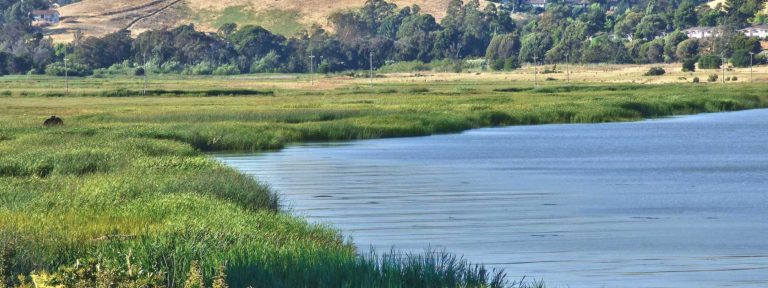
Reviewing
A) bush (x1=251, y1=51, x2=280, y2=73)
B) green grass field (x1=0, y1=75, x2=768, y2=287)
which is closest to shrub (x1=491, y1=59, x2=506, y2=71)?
bush (x1=251, y1=51, x2=280, y2=73)

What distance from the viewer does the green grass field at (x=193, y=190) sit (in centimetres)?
1767

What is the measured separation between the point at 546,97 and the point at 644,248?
73615 mm

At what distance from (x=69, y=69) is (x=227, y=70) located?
22441 millimetres

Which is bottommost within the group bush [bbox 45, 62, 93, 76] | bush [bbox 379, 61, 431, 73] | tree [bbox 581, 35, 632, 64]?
bush [bbox 379, 61, 431, 73]

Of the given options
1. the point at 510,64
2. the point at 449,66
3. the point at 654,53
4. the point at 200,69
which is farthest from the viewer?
the point at 449,66

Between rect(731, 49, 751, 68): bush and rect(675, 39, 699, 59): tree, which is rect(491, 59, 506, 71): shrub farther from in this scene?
rect(731, 49, 751, 68): bush

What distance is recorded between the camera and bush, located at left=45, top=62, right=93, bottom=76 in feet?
573

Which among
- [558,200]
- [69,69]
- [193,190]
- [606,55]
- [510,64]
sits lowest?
[510,64]

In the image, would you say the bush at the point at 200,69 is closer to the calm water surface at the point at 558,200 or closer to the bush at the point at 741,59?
the bush at the point at 741,59

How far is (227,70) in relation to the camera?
189375 millimetres

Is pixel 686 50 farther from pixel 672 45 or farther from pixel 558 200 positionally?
pixel 558 200

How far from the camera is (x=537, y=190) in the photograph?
125ft

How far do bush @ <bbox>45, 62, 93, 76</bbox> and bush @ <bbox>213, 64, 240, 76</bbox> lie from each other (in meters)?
16.9

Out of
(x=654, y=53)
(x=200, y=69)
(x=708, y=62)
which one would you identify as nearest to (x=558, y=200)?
(x=708, y=62)
